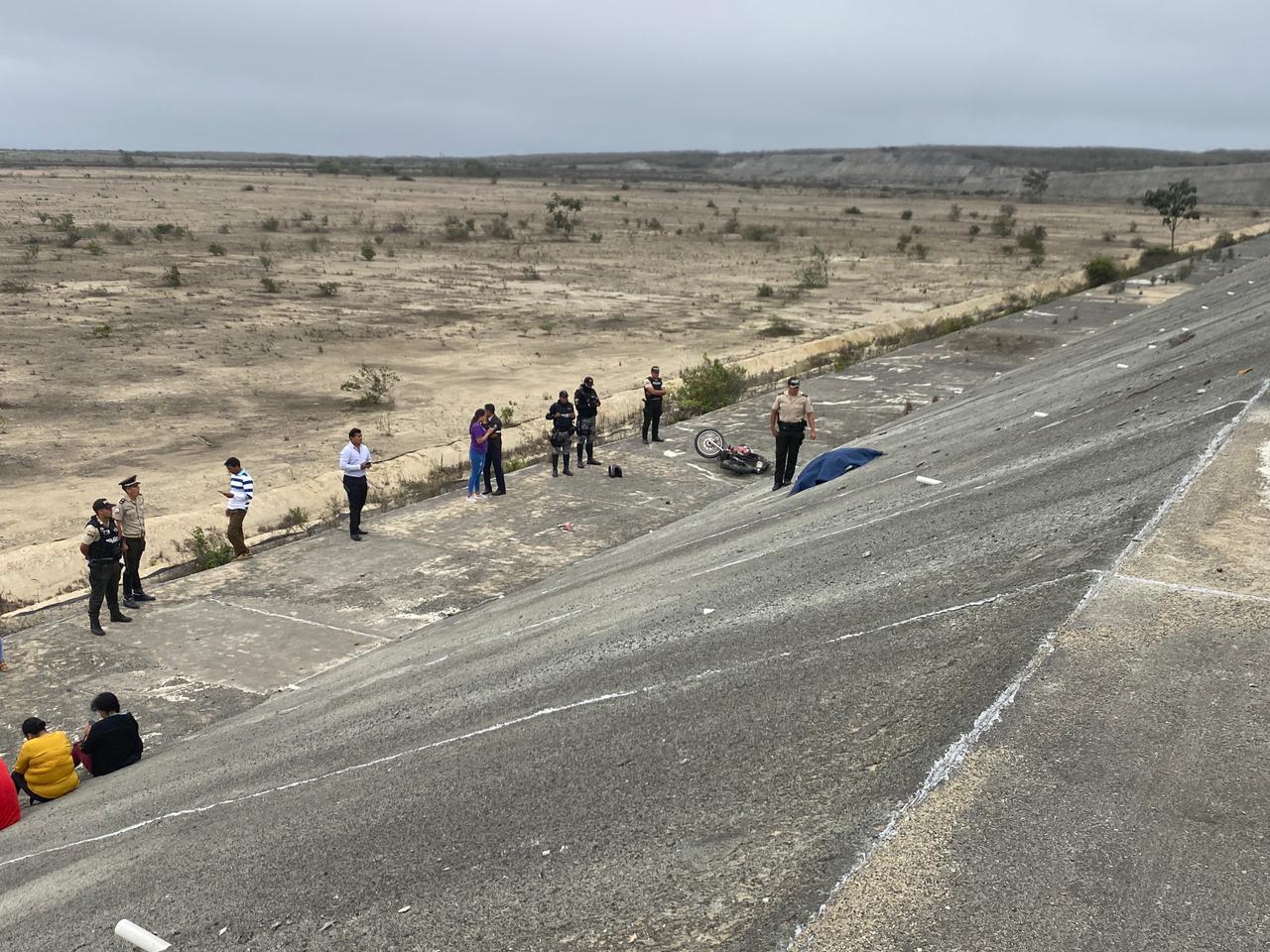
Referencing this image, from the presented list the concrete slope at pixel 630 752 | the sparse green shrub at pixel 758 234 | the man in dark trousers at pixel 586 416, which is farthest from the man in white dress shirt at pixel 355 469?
the sparse green shrub at pixel 758 234

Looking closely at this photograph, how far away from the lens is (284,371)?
26266 millimetres

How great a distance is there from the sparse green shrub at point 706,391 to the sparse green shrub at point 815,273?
76.0ft

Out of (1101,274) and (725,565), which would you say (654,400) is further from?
(1101,274)

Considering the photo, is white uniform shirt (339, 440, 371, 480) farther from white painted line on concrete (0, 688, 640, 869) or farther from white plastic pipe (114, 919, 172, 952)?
white plastic pipe (114, 919, 172, 952)

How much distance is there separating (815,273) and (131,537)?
39.3m

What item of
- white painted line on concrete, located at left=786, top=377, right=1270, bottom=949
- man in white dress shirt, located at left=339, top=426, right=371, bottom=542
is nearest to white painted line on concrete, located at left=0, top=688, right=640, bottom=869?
white painted line on concrete, located at left=786, top=377, right=1270, bottom=949

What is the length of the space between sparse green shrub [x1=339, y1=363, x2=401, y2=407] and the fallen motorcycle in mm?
9129

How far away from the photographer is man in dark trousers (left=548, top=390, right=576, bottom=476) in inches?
619

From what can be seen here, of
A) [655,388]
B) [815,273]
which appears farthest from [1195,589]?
[815,273]

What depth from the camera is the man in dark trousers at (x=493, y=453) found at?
14758mm

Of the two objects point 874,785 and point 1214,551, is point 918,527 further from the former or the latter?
point 874,785

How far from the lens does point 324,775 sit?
21.4ft

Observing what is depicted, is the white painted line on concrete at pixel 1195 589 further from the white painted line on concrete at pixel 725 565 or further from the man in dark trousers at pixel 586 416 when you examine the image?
the man in dark trousers at pixel 586 416

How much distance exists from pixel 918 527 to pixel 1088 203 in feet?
380
